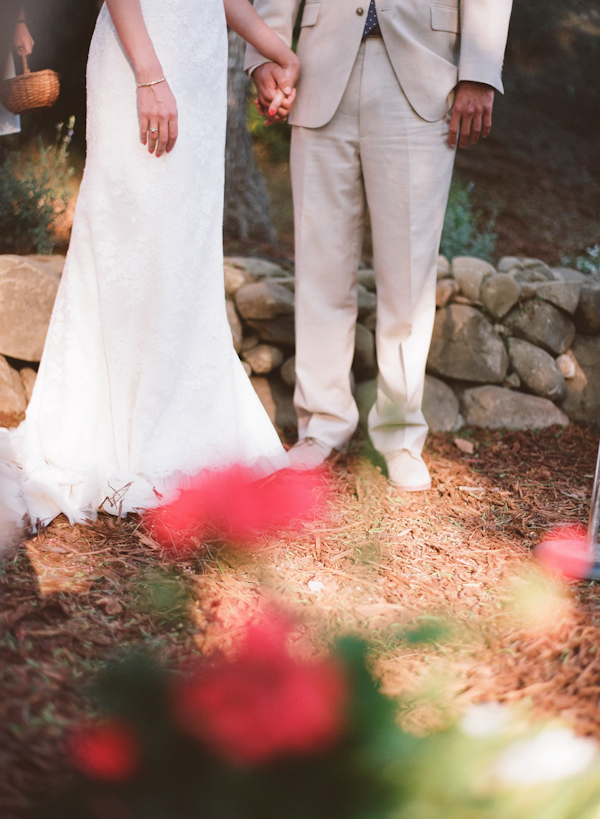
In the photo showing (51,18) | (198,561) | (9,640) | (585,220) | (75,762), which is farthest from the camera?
(585,220)

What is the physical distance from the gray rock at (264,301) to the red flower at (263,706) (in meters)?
1.94

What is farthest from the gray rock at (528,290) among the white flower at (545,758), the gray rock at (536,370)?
the white flower at (545,758)

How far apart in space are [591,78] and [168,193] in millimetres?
5131

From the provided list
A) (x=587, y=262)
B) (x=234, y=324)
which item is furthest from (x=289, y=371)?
(x=587, y=262)

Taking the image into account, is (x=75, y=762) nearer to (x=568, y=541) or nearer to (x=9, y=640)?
(x=9, y=640)

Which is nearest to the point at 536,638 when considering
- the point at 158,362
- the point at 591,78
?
the point at 158,362

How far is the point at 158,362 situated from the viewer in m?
2.24

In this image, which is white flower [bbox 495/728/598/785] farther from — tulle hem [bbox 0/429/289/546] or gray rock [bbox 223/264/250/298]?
gray rock [bbox 223/264/250/298]

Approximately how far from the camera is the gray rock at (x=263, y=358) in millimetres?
3279

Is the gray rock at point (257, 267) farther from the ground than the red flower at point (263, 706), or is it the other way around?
the gray rock at point (257, 267)

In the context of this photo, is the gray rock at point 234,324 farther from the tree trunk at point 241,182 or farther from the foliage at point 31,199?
the tree trunk at point 241,182

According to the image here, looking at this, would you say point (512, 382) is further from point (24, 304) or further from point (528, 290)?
point (24, 304)

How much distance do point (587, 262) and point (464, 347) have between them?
1502mm

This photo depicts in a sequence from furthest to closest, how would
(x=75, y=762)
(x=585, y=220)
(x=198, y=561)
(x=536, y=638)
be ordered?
(x=585, y=220) < (x=198, y=561) < (x=536, y=638) < (x=75, y=762)
